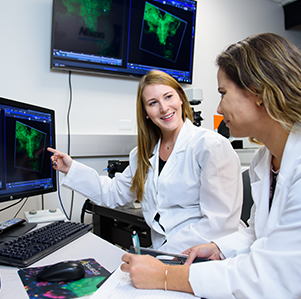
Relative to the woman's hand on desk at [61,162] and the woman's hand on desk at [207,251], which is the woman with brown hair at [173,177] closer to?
the woman's hand on desk at [61,162]

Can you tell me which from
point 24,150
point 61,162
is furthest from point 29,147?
point 61,162

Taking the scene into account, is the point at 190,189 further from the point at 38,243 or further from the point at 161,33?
the point at 161,33

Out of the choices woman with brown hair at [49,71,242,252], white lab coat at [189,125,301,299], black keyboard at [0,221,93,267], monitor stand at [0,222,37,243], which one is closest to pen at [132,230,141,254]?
white lab coat at [189,125,301,299]

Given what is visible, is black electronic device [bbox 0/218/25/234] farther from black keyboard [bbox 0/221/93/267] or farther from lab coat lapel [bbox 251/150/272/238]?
Answer: lab coat lapel [bbox 251/150/272/238]

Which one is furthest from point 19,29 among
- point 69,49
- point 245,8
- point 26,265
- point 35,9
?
point 245,8

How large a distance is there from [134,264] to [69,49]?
1.59 m

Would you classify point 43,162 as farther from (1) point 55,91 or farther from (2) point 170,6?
(2) point 170,6

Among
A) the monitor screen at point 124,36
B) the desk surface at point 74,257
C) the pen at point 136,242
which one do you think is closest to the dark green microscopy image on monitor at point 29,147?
the desk surface at point 74,257

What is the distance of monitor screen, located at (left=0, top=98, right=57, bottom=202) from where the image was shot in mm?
985

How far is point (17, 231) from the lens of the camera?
1.09 meters

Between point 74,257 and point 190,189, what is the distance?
0.57m

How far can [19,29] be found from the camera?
5.62 ft

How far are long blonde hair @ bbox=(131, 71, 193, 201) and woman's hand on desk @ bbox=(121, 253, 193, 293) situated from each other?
700 millimetres

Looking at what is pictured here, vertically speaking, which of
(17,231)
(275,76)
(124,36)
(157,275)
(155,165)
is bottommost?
(17,231)
